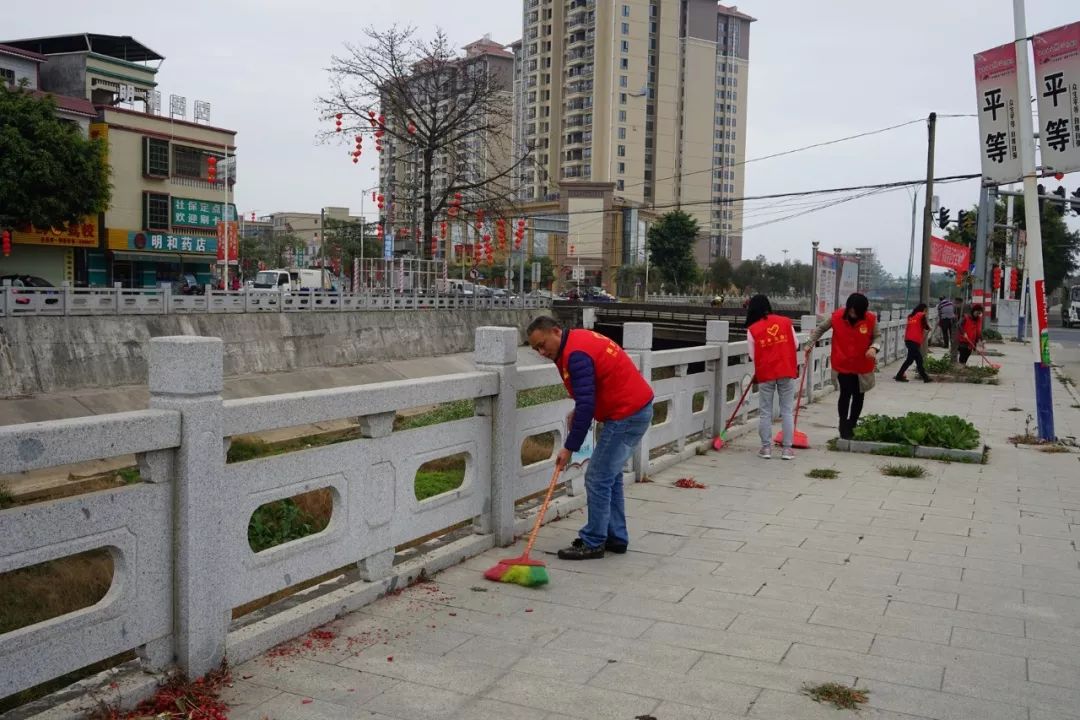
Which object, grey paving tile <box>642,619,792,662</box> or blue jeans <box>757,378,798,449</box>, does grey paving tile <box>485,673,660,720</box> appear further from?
blue jeans <box>757,378,798,449</box>

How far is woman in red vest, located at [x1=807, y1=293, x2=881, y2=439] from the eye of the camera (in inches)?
397

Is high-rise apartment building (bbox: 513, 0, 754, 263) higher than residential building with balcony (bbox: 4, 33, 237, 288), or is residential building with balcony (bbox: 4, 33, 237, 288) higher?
high-rise apartment building (bbox: 513, 0, 754, 263)

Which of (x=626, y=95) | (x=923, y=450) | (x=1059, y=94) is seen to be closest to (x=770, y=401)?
(x=923, y=450)

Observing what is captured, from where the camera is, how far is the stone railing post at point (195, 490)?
3559 mm

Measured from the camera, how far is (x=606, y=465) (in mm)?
5691

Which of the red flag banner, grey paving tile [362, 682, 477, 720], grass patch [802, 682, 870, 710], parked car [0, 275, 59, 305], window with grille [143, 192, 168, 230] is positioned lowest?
grass patch [802, 682, 870, 710]

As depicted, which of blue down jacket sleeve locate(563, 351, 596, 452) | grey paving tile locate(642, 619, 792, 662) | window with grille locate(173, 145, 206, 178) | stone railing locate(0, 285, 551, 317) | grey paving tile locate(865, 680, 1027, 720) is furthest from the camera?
window with grille locate(173, 145, 206, 178)

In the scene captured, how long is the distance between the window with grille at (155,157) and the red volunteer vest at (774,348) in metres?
35.5

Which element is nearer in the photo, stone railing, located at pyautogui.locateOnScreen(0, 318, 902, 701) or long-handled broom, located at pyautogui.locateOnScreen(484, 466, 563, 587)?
stone railing, located at pyautogui.locateOnScreen(0, 318, 902, 701)

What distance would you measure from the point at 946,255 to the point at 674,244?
47573mm

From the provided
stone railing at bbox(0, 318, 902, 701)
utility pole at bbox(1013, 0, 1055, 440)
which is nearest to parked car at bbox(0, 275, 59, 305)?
stone railing at bbox(0, 318, 902, 701)

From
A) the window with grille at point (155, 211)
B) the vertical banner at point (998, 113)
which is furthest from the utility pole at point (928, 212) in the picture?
the window with grille at point (155, 211)

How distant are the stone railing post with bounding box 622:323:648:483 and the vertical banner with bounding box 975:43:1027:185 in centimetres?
578

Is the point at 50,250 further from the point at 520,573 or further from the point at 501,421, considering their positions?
the point at 520,573
